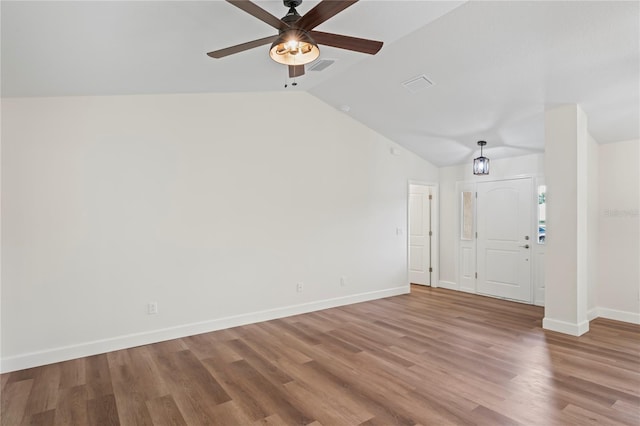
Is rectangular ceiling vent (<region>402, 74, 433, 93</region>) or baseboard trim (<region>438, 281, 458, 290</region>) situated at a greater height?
rectangular ceiling vent (<region>402, 74, 433, 93</region>)

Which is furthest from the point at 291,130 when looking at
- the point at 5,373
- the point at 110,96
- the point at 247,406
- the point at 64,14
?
the point at 5,373

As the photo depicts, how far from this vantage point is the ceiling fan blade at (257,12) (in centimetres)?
186

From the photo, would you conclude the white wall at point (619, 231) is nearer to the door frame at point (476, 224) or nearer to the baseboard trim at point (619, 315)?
the baseboard trim at point (619, 315)

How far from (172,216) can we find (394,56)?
3.14 meters

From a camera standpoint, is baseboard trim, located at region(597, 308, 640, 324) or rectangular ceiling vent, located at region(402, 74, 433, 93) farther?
baseboard trim, located at region(597, 308, 640, 324)

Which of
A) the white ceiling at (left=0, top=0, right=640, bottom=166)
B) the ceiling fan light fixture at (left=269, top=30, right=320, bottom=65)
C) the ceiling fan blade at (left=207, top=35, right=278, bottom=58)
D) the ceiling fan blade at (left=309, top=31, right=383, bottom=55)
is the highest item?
the white ceiling at (left=0, top=0, right=640, bottom=166)

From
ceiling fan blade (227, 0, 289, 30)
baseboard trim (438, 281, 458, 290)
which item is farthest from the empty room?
baseboard trim (438, 281, 458, 290)

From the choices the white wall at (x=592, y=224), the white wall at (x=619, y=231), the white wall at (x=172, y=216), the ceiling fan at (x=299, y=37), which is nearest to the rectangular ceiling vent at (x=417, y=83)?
the white wall at (x=172, y=216)

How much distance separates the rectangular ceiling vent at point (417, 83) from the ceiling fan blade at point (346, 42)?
182cm

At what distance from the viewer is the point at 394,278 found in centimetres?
629

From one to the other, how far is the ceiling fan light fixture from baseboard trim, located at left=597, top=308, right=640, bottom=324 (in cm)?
544

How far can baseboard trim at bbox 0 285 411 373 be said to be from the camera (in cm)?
331

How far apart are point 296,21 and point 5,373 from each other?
4005 millimetres

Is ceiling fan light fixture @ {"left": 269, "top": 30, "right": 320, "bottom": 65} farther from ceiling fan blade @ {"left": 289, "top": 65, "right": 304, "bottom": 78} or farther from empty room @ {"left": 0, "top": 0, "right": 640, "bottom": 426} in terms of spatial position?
ceiling fan blade @ {"left": 289, "top": 65, "right": 304, "bottom": 78}
